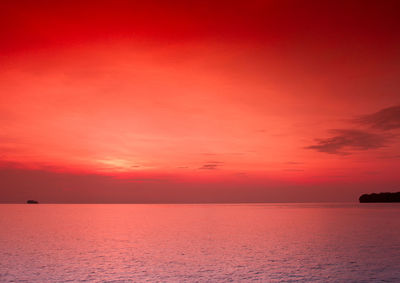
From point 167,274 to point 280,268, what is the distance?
40.3 ft

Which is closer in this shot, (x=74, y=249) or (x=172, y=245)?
(x=74, y=249)

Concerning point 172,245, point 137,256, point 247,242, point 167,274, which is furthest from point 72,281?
point 247,242

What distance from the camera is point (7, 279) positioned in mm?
32812

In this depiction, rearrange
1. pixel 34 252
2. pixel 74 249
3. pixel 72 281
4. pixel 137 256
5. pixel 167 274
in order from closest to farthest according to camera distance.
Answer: pixel 72 281
pixel 167 274
pixel 137 256
pixel 34 252
pixel 74 249

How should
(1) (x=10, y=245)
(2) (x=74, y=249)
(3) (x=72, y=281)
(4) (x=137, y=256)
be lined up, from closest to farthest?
(3) (x=72, y=281) < (4) (x=137, y=256) < (2) (x=74, y=249) < (1) (x=10, y=245)

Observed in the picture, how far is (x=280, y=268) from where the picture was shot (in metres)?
38.3

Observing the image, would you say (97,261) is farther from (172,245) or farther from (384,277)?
(384,277)

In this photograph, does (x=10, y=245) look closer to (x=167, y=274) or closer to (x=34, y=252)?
(x=34, y=252)

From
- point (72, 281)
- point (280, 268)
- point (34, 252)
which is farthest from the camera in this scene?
point (34, 252)

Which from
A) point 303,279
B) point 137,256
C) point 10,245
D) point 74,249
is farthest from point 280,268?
point 10,245

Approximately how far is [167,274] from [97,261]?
11.5 m

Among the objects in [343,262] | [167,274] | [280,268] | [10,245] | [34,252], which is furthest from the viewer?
[10,245]

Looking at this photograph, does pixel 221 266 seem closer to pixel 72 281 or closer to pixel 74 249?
pixel 72 281

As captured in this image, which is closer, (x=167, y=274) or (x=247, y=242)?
(x=167, y=274)
